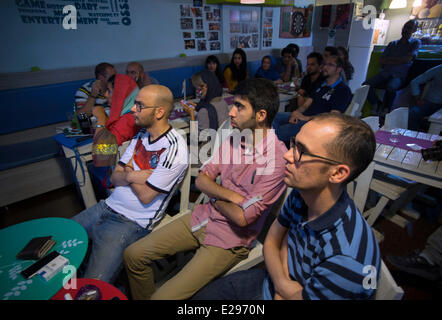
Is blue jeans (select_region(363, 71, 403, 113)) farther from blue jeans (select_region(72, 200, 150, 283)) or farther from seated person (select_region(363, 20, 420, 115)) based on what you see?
blue jeans (select_region(72, 200, 150, 283))

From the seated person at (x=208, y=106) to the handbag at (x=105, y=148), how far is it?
0.91m

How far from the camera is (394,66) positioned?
193 inches

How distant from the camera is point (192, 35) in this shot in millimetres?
4969

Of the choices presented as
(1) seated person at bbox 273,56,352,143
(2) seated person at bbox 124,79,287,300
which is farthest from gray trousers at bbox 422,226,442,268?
(1) seated person at bbox 273,56,352,143

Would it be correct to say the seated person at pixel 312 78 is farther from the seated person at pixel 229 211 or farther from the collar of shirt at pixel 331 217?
the collar of shirt at pixel 331 217

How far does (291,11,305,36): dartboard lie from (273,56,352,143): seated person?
4.69 meters

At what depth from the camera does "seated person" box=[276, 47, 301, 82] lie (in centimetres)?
527

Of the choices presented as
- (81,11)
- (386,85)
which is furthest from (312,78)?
(81,11)

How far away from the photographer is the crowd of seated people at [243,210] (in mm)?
920
